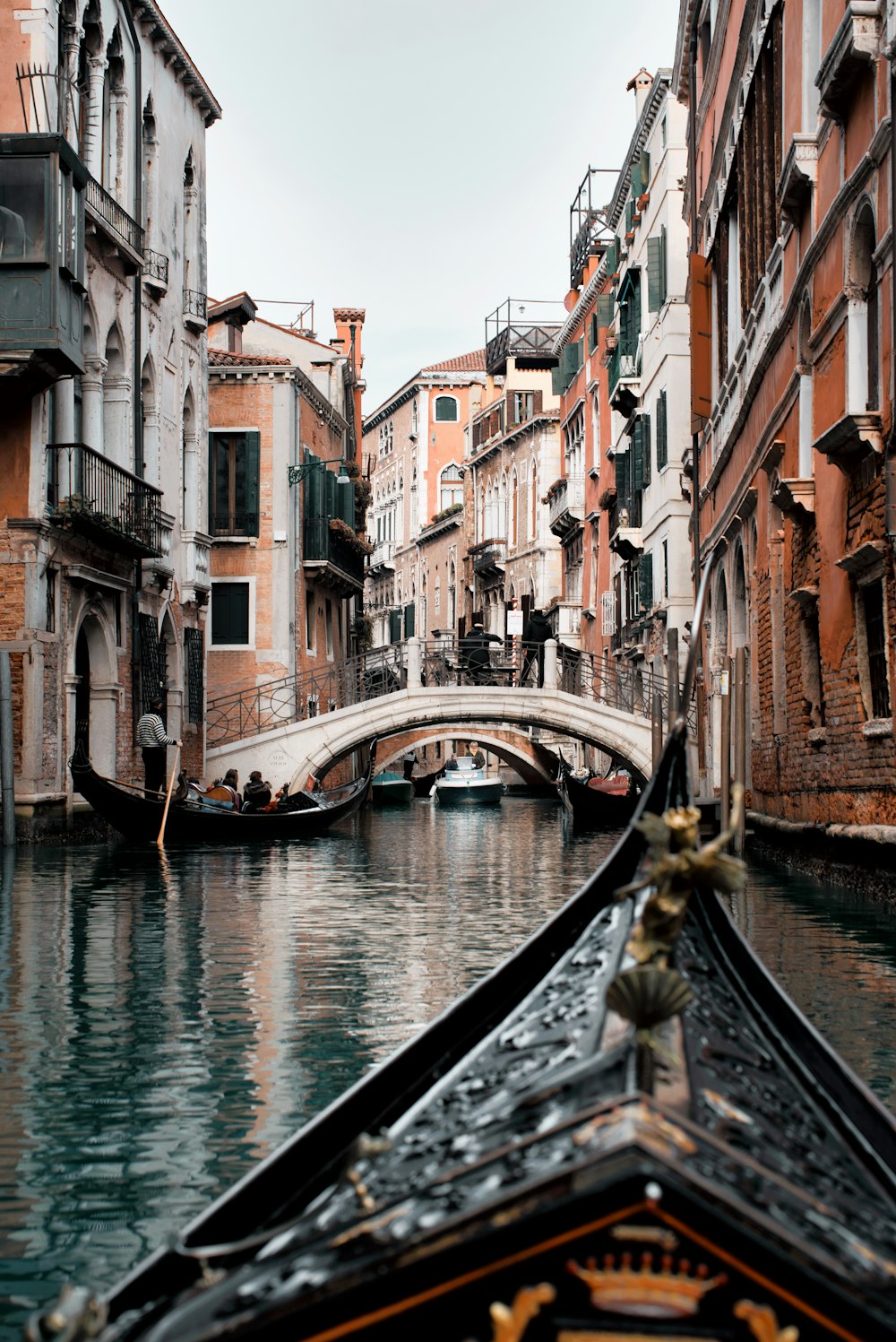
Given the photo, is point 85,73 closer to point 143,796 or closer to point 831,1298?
point 143,796

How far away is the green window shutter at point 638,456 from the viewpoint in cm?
1914

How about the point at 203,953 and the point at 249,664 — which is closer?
the point at 203,953

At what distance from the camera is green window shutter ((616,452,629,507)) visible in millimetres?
20750

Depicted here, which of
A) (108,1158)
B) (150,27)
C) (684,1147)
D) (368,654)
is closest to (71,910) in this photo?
(108,1158)

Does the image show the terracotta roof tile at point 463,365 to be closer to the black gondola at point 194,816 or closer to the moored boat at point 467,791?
the moored boat at point 467,791

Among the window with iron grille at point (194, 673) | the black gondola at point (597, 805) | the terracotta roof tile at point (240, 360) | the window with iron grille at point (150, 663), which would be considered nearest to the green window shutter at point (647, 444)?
the black gondola at point (597, 805)

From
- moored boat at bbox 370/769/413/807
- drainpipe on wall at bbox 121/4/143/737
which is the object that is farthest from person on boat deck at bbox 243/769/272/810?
moored boat at bbox 370/769/413/807

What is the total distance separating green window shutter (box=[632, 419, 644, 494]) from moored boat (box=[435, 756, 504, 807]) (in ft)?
24.4

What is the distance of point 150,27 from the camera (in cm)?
1423

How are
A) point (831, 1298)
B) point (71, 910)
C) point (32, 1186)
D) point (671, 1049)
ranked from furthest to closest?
A: 1. point (71, 910)
2. point (32, 1186)
3. point (671, 1049)
4. point (831, 1298)

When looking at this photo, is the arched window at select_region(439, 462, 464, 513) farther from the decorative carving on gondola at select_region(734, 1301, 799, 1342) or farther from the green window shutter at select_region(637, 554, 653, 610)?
the decorative carving on gondola at select_region(734, 1301, 799, 1342)

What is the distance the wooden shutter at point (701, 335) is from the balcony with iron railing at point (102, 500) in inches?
175

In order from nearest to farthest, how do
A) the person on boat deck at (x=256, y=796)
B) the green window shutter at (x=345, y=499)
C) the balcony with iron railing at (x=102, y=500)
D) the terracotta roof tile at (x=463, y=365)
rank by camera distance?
the balcony with iron railing at (x=102, y=500) < the person on boat deck at (x=256, y=796) < the green window shutter at (x=345, y=499) < the terracotta roof tile at (x=463, y=365)

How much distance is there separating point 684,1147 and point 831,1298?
0.45ft
